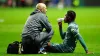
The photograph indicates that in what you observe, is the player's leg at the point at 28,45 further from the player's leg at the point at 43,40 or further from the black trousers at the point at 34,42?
the player's leg at the point at 43,40

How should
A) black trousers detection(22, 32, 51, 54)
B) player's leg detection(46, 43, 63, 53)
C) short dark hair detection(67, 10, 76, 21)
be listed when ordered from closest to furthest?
black trousers detection(22, 32, 51, 54), short dark hair detection(67, 10, 76, 21), player's leg detection(46, 43, 63, 53)

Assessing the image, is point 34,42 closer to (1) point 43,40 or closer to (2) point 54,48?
(1) point 43,40

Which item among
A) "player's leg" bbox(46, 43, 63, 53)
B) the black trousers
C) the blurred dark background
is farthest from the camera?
the blurred dark background

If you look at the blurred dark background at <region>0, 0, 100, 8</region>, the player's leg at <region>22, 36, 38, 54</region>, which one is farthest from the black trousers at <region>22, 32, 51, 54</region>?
the blurred dark background at <region>0, 0, 100, 8</region>

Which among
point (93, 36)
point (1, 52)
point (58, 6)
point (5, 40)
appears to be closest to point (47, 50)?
point (1, 52)

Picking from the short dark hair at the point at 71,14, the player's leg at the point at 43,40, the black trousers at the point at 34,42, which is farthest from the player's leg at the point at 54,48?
the short dark hair at the point at 71,14

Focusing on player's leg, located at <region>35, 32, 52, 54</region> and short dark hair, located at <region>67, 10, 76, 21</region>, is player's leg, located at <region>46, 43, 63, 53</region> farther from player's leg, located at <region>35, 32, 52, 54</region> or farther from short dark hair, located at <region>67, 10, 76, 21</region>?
short dark hair, located at <region>67, 10, 76, 21</region>

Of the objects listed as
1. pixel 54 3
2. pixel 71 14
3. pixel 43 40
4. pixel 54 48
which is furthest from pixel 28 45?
pixel 54 3

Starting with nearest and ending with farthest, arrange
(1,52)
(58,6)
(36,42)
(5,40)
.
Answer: (36,42) < (1,52) < (5,40) < (58,6)

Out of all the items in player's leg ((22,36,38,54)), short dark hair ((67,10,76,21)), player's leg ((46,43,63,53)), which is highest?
short dark hair ((67,10,76,21))

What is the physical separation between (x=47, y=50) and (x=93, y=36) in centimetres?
784

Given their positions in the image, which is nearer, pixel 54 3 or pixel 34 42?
pixel 34 42

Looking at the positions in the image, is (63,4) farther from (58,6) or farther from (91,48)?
(91,48)

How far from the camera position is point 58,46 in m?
16.5
